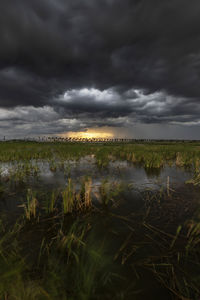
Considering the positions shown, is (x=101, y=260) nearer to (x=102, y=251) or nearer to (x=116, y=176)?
(x=102, y=251)

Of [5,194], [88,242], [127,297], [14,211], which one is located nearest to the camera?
[127,297]

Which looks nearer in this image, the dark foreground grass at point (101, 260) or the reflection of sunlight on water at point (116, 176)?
the dark foreground grass at point (101, 260)

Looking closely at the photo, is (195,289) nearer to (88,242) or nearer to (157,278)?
(157,278)

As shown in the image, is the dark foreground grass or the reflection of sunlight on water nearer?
the dark foreground grass

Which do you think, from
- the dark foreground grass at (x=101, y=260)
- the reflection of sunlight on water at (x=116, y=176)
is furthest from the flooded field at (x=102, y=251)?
the reflection of sunlight on water at (x=116, y=176)

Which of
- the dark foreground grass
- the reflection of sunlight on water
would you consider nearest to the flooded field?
the dark foreground grass

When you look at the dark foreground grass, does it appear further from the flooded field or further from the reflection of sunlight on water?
the reflection of sunlight on water

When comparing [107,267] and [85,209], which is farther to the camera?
[85,209]

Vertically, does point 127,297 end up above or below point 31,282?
below

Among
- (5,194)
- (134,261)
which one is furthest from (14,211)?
(134,261)

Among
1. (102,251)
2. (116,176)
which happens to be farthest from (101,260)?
(116,176)

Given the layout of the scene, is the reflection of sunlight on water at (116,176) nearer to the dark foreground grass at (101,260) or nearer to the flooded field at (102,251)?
the flooded field at (102,251)

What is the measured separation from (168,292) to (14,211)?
444cm

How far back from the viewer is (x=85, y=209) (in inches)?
178
